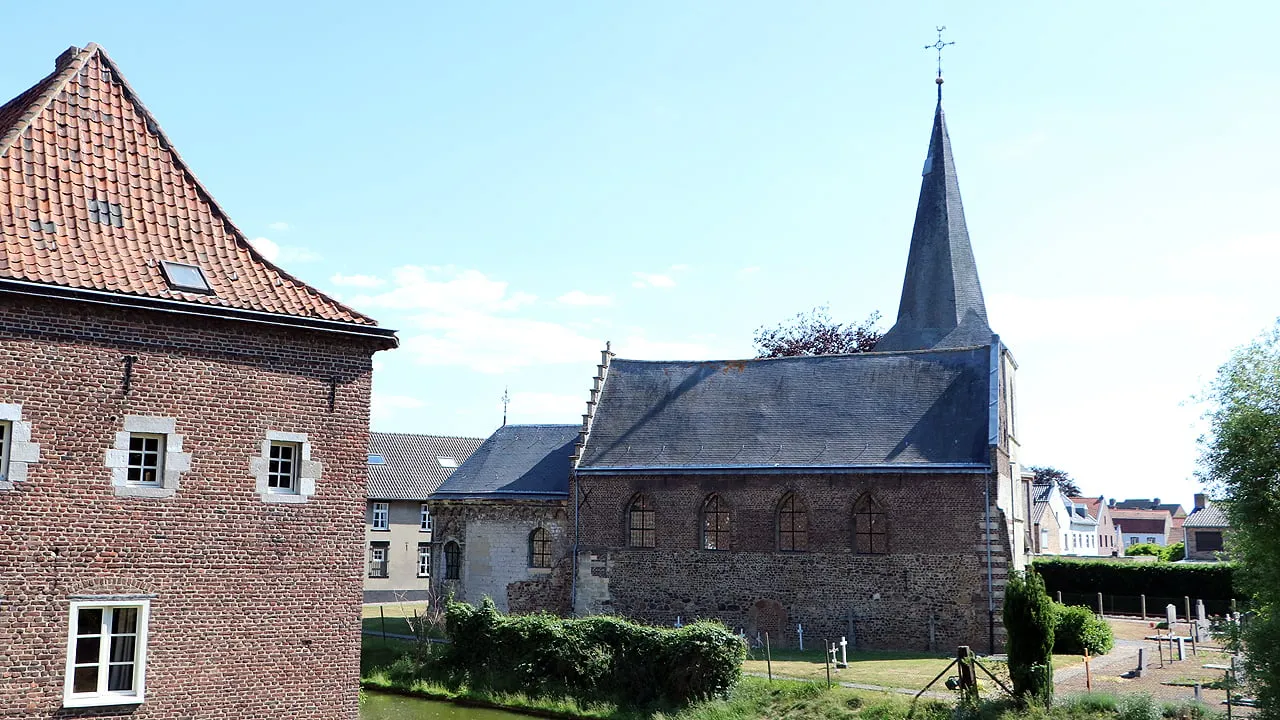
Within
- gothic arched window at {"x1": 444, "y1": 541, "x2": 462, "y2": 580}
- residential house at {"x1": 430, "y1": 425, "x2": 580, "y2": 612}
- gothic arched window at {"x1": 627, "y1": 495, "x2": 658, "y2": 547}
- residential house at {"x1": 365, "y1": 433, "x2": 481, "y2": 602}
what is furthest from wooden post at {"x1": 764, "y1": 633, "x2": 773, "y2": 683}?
residential house at {"x1": 365, "y1": 433, "x2": 481, "y2": 602}

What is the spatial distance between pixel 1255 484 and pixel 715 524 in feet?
50.4

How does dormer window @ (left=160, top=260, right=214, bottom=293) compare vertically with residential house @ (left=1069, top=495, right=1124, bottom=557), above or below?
above

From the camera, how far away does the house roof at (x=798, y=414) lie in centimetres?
2741

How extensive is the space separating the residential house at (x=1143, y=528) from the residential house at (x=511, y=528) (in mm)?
80122

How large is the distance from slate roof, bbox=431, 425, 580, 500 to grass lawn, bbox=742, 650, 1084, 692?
8.36 meters

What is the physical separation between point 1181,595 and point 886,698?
22498mm

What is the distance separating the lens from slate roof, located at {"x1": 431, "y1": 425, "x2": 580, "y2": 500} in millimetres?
31281

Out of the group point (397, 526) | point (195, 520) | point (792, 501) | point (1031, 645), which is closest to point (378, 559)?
point (397, 526)

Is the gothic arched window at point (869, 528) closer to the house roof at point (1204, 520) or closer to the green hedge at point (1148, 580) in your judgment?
the green hedge at point (1148, 580)

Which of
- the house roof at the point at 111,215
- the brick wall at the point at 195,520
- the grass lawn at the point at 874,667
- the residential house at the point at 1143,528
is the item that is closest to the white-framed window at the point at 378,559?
the grass lawn at the point at 874,667

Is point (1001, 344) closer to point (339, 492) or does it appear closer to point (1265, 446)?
point (1265, 446)

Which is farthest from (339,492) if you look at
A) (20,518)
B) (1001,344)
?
(1001,344)

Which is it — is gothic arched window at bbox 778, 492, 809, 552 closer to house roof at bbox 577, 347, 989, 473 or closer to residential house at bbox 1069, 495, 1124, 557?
house roof at bbox 577, 347, 989, 473

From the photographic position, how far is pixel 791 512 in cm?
2816
